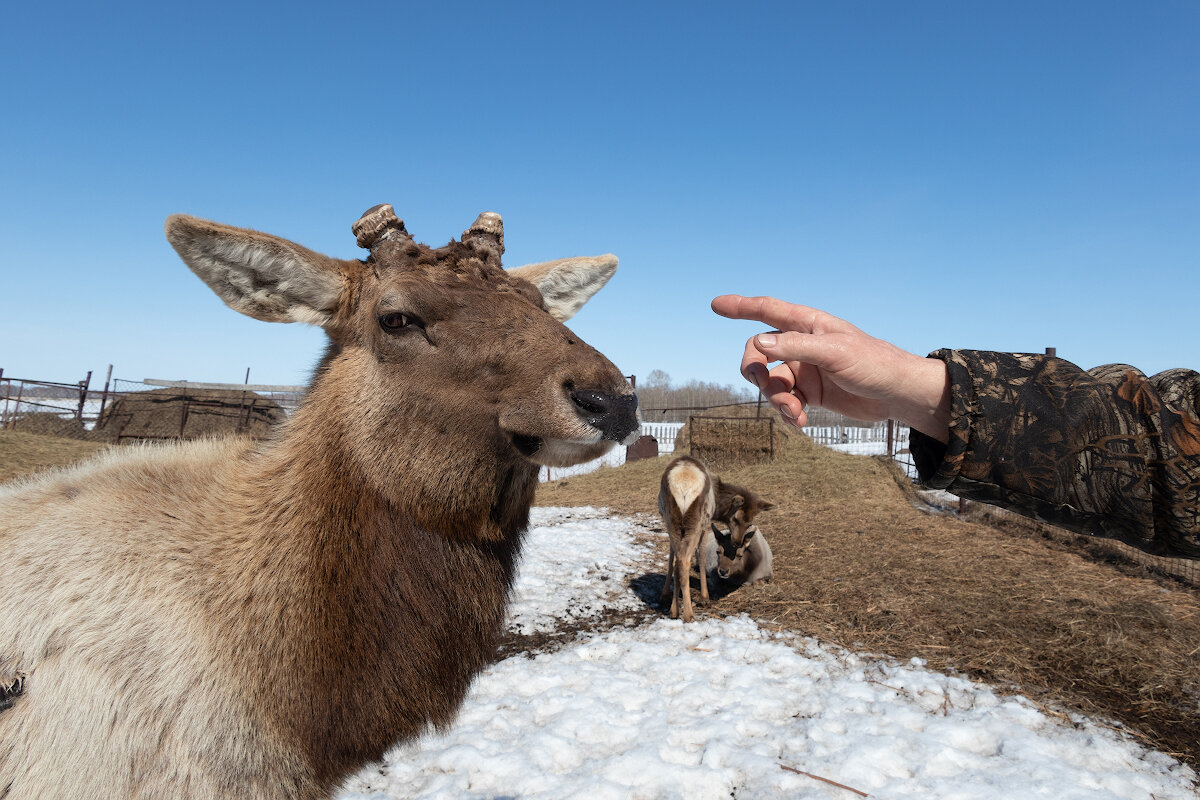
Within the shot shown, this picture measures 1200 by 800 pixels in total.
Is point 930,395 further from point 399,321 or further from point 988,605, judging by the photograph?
point 988,605

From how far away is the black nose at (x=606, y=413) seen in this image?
7.04 ft

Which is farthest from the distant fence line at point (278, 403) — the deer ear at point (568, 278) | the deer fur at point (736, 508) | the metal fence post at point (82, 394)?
the deer ear at point (568, 278)

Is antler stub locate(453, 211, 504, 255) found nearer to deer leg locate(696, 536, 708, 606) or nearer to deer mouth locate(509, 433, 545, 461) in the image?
deer mouth locate(509, 433, 545, 461)

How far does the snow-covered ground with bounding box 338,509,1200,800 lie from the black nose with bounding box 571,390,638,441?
9.27 ft

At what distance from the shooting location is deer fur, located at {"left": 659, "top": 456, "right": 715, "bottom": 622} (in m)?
7.86

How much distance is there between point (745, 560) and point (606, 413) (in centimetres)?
773

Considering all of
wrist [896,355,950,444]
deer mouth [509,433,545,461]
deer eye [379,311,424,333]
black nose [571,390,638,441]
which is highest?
deer eye [379,311,424,333]

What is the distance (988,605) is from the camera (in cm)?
766

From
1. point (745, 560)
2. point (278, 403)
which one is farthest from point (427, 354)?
point (278, 403)

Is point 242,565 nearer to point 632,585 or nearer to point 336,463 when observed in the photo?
point 336,463

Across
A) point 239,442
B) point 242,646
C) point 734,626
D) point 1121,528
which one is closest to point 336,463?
point 242,646

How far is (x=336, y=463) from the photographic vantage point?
2.57m

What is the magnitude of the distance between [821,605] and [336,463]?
7215 mm

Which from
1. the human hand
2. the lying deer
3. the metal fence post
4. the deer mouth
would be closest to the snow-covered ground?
the lying deer
